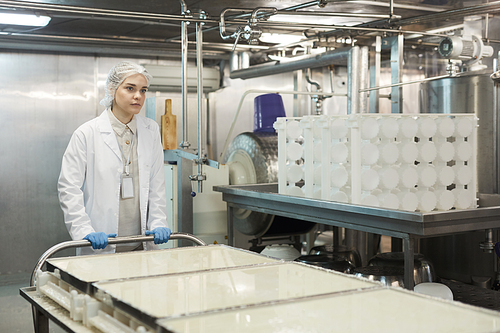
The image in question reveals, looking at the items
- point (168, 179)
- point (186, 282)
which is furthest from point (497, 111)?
point (186, 282)

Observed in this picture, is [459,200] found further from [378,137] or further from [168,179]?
[168,179]

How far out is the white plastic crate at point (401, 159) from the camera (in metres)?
2.19

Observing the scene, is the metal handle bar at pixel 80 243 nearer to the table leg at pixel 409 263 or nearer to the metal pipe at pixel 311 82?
the table leg at pixel 409 263

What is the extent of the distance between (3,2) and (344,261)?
2.05m

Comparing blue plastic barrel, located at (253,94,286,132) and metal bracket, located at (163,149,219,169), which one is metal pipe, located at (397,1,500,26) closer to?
blue plastic barrel, located at (253,94,286,132)

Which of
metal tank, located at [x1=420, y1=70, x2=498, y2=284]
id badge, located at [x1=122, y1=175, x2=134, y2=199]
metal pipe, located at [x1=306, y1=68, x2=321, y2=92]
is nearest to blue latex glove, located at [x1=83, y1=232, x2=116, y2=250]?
id badge, located at [x1=122, y1=175, x2=134, y2=199]

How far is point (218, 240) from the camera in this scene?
3.37 meters

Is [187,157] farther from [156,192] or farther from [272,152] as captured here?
[156,192]

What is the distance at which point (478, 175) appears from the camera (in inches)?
137

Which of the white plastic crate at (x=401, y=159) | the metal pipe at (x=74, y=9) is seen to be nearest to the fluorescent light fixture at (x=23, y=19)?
the metal pipe at (x=74, y=9)

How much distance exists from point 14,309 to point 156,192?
1766mm

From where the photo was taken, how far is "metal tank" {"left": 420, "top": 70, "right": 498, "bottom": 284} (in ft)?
10.9

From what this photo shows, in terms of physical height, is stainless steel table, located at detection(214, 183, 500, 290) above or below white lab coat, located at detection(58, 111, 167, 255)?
below

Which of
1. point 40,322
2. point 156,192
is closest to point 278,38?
point 156,192
